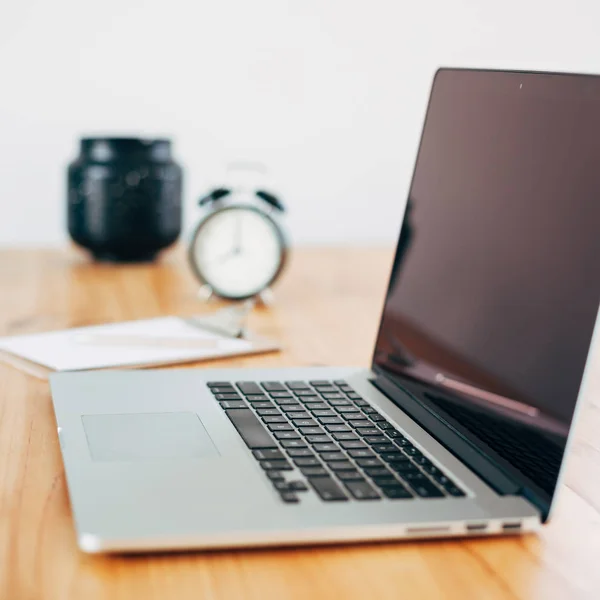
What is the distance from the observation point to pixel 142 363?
1004 millimetres

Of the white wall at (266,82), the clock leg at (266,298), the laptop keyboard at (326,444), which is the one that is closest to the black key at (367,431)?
the laptop keyboard at (326,444)

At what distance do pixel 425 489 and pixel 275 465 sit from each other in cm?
11

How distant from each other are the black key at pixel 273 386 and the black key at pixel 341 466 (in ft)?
0.64

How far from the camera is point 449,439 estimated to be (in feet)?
2.49

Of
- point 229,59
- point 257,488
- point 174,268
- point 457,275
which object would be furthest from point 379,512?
point 229,59

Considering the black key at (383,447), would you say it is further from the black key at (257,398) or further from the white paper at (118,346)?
the white paper at (118,346)

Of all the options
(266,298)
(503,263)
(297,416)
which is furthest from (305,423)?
(266,298)

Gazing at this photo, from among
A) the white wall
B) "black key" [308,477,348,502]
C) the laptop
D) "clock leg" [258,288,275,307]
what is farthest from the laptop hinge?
the white wall

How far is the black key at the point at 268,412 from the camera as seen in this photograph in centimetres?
79

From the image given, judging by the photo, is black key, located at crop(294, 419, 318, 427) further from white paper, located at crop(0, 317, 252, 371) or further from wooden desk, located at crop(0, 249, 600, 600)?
white paper, located at crop(0, 317, 252, 371)

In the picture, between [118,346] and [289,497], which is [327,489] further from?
[118,346]

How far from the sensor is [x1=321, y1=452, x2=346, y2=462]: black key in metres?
0.68

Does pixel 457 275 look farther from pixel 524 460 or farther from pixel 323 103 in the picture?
pixel 323 103

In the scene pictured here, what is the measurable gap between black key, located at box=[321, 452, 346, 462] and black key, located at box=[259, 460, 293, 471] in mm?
31
